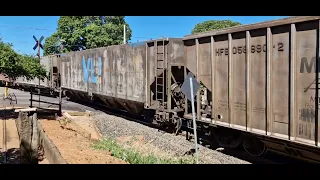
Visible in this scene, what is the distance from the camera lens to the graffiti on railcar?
1962cm

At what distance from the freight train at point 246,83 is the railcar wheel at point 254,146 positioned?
0.03 metres

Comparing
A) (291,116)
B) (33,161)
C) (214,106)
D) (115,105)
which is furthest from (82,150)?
(115,105)

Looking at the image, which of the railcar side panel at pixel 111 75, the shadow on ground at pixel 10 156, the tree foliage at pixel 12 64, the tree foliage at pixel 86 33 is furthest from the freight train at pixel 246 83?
the tree foliage at pixel 86 33

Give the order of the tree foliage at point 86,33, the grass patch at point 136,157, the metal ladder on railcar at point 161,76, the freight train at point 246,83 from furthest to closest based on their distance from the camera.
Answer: the tree foliage at point 86,33
the metal ladder on railcar at point 161,76
the grass patch at point 136,157
the freight train at point 246,83

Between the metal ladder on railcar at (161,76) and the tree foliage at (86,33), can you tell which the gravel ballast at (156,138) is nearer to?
the metal ladder on railcar at (161,76)

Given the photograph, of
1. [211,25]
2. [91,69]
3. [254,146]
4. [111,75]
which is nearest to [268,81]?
[254,146]

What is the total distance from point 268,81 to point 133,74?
28.1 ft

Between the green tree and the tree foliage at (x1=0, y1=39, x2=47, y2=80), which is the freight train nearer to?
the tree foliage at (x1=0, y1=39, x2=47, y2=80)

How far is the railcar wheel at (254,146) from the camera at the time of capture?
8763 mm

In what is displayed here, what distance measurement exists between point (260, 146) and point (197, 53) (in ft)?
11.8

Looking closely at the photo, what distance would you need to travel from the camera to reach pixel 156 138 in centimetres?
1185

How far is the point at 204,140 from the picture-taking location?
35.8 ft

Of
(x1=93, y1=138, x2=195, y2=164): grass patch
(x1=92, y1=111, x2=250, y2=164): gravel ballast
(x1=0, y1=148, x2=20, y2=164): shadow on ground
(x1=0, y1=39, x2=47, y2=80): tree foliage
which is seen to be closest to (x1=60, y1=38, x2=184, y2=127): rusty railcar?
(x1=92, y1=111, x2=250, y2=164): gravel ballast

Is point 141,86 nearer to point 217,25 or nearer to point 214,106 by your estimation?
point 214,106
